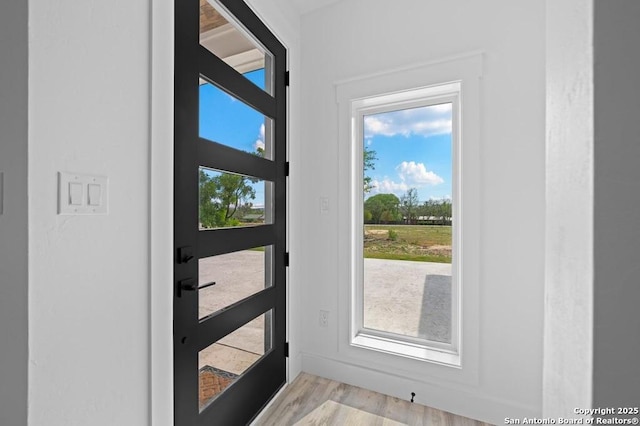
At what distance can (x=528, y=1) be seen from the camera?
1.64 m

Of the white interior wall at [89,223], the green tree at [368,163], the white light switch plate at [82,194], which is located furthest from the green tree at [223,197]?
the green tree at [368,163]

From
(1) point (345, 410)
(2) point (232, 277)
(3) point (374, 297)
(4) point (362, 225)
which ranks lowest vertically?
(1) point (345, 410)

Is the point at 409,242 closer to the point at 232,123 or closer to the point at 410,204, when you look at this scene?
the point at 410,204

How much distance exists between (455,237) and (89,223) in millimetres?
1851

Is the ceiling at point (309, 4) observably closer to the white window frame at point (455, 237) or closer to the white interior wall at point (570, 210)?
the white window frame at point (455, 237)

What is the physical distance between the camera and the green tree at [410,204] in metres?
2.08

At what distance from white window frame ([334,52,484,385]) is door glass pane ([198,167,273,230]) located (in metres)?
0.56
